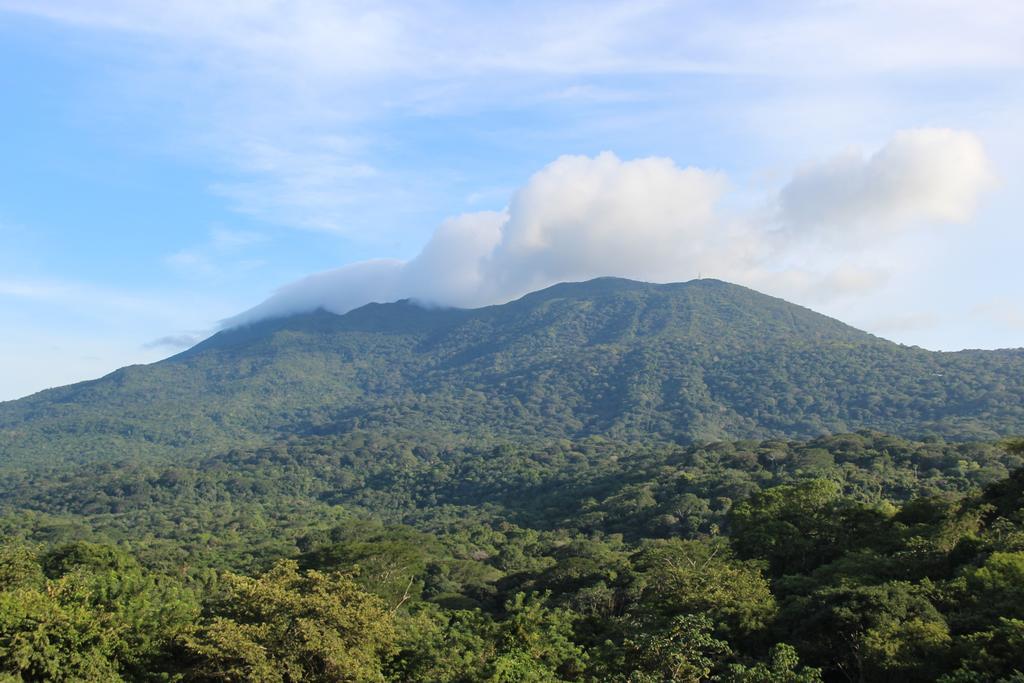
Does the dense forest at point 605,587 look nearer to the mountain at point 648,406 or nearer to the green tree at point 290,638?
the green tree at point 290,638

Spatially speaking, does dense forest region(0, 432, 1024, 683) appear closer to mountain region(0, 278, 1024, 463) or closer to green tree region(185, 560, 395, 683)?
green tree region(185, 560, 395, 683)

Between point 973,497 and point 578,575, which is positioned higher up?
point 973,497

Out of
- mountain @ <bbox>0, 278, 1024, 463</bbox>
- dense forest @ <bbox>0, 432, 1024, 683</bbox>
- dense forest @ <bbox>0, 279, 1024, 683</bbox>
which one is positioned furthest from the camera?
mountain @ <bbox>0, 278, 1024, 463</bbox>

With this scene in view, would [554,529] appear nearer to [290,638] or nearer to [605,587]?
[605,587]

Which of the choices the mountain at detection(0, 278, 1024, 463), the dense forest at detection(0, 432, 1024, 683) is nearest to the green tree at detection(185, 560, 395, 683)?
the dense forest at detection(0, 432, 1024, 683)

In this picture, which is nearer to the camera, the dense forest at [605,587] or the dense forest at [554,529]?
the dense forest at [605,587]

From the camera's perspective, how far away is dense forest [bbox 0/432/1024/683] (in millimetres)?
21766

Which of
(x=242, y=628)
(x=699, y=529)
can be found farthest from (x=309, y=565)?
(x=699, y=529)

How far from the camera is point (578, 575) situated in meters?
45.2

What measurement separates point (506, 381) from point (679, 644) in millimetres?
176660

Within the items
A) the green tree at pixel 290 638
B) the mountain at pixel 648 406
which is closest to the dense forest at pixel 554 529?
the green tree at pixel 290 638

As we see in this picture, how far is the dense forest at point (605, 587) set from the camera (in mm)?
21766

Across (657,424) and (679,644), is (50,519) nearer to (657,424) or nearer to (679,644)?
(679,644)

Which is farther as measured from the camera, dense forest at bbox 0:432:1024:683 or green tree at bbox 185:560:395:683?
dense forest at bbox 0:432:1024:683
